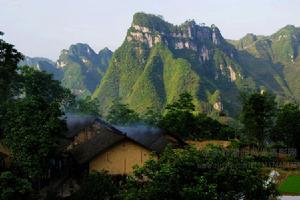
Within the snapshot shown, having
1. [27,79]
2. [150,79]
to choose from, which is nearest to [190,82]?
[150,79]

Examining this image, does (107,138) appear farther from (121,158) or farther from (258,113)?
(258,113)

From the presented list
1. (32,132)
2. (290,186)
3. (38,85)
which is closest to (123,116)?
(38,85)

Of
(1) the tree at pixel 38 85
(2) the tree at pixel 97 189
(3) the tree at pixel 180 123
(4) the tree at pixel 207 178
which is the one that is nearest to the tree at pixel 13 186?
(2) the tree at pixel 97 189

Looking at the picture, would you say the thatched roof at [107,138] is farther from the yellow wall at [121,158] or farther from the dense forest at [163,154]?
the dense forest at [163,154]

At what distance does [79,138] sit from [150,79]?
133 meters

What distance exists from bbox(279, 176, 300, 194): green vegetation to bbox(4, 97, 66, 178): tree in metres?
17.0

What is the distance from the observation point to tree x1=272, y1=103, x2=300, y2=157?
56.2 meters

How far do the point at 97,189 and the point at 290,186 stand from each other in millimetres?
16762

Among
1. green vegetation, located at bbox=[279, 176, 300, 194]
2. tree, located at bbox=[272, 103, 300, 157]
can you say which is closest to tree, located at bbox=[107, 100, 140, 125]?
tree, located at bbox=[272, 103, 300, 157]

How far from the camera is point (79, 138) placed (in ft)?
150

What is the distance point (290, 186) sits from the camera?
3559 cm

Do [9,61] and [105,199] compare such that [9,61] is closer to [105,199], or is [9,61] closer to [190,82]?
[105,199]

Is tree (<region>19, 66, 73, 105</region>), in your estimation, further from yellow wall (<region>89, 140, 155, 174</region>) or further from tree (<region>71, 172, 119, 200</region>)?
tree (<region>71, 172, 119, 200</region>)

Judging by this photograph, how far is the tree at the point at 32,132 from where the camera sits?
29891 mm
